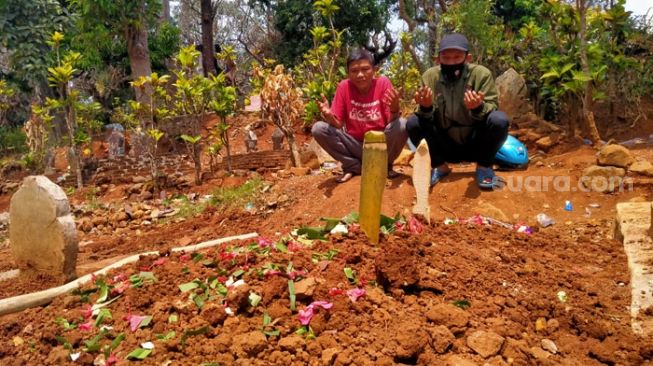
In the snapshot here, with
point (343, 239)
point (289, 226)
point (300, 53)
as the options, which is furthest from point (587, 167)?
point (300, 53)

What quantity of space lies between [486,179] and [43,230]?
10.8 feet

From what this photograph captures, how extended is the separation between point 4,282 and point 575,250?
3344 mm

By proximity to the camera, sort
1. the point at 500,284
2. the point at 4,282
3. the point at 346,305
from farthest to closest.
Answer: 1. the point at 4,282
2. the point at 500,284
3. the point at 346,305

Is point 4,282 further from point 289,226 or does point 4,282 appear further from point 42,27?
point 42,27

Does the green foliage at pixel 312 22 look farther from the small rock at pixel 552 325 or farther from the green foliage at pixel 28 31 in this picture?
the small rock at pixel 552 325

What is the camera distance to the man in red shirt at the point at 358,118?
4602 millimetres

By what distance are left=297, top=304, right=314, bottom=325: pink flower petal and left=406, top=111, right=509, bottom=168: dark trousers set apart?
2810 millimetres

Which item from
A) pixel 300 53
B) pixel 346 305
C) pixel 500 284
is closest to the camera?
pixel 346 305

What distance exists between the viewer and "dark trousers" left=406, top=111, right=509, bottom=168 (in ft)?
13.8

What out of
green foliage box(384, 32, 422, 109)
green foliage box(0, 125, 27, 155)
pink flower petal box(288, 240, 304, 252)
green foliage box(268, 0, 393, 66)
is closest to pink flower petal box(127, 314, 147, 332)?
pink flower petal box(288, 240, 304, 252)

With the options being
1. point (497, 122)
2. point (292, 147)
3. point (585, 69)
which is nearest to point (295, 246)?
point (497, 122)

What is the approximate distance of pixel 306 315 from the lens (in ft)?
6.28

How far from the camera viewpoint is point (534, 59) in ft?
25.0

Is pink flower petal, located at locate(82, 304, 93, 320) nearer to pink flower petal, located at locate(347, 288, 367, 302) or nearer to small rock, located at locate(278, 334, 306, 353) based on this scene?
small rock, located at locate(278, 334, 306, 353)
